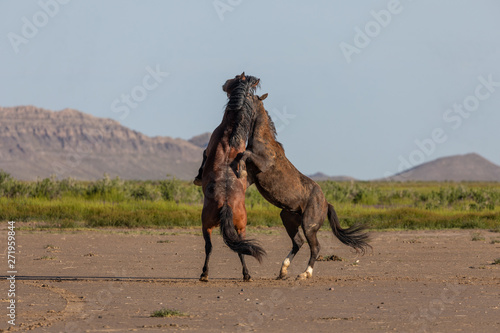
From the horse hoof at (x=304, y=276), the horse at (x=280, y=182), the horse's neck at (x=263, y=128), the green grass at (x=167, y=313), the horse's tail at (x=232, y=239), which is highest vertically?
the horse's neck at (x=263, y=128)

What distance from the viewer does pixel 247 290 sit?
12.4 m

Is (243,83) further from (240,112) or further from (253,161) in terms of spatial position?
(253,161)

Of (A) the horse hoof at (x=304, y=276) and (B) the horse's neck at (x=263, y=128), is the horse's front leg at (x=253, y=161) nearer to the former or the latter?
(B) the horse's neck at (x=263, y=128)

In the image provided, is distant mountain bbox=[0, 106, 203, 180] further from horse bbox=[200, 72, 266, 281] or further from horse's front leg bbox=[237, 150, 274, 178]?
horse's front leg bbox=[237, 150, 274, 178]

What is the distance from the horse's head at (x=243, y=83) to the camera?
13.3 m

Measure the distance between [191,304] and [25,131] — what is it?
194613 mm

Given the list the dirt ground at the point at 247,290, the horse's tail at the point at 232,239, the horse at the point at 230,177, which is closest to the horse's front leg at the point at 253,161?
the horse at the point at 230,177

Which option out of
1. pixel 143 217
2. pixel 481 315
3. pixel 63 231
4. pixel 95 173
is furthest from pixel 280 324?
pixel 95 173

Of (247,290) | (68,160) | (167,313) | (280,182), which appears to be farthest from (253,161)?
(68,160)

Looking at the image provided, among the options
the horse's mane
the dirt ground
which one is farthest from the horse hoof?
the horse's mane

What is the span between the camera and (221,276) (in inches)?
569

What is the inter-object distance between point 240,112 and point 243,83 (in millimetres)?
494

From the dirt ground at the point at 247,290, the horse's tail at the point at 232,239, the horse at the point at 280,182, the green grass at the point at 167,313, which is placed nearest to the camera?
the dirt ground at the point at 247,290

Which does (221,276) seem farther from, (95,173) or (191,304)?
(95,173)
